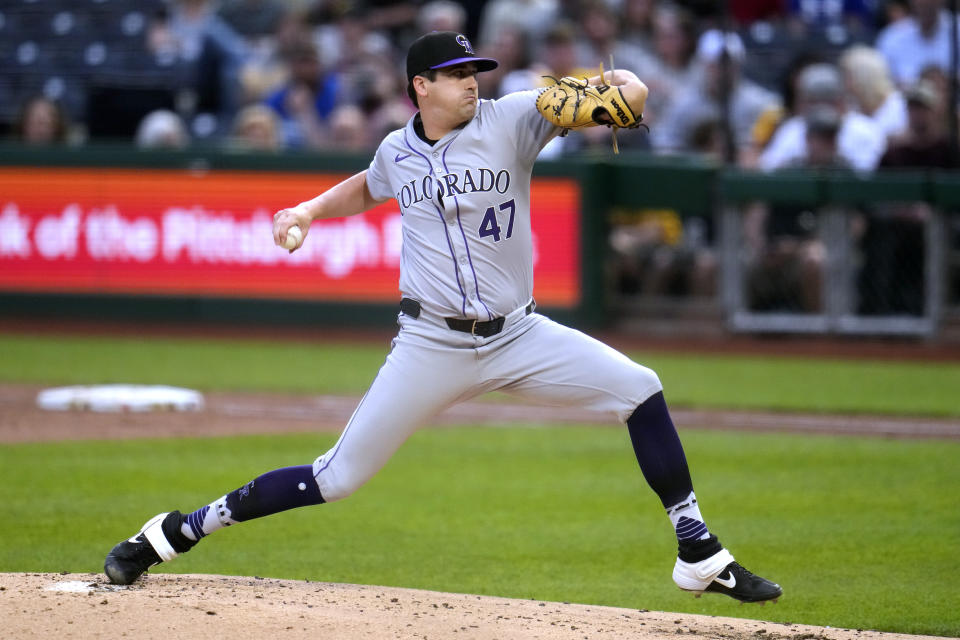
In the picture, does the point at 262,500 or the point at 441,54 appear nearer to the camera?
the point at 441,54

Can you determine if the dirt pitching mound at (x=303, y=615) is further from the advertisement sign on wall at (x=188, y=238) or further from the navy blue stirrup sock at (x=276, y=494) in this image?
the advertisement sign on wall at (x=188, y=238)

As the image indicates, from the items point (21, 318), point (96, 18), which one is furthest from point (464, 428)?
point (96, 18)

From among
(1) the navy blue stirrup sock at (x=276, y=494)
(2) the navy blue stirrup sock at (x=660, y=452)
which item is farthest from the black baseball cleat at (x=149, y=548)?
(2) the navy blue stirrup sock at (x=660, y=452)

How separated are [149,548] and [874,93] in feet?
31.8

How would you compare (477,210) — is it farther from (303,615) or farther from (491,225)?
(303,615)

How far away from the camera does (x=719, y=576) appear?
4676mm

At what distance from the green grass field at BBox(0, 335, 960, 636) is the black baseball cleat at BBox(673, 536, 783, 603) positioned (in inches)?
22.2

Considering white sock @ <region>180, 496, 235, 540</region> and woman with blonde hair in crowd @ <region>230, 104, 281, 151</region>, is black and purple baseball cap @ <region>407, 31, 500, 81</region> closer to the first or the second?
white sock @ <region>180, 496, 235, 540</region>

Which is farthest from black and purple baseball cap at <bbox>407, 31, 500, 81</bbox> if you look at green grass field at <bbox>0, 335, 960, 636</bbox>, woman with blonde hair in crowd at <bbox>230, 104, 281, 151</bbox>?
woman with blonde hair in crowd at <bbox>230, 104, 281, 151</bbox>

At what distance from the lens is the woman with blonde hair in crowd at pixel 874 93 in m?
12.8

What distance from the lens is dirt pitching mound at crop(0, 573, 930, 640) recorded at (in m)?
4.36

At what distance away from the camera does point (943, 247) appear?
12117 millimetres

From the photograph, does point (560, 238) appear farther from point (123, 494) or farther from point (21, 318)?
point (123, 494)

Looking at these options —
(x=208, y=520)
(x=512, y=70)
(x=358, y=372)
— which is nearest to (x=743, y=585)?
(x=208, y=520)
